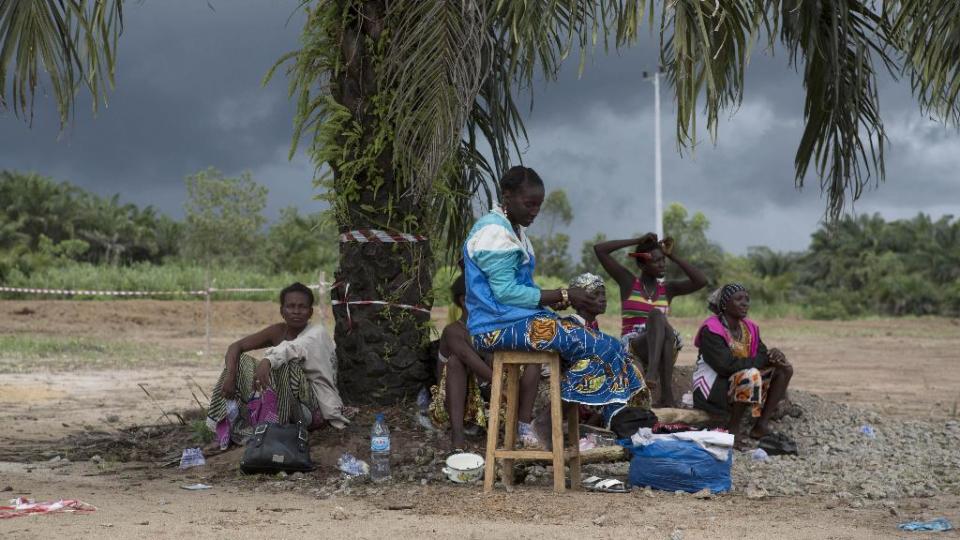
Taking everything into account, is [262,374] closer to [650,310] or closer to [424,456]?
[424,456]

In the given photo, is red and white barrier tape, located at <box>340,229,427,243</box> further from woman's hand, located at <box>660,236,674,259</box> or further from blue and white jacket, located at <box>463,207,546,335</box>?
woman's hand, located at <box>660,236,674,259</box>

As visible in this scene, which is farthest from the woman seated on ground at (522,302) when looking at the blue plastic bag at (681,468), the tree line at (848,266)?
the tree line at (848,266)

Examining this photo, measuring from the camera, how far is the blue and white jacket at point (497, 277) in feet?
17.4

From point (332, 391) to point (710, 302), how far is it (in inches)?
110

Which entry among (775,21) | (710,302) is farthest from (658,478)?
(775,21)

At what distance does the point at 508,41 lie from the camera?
27.1 feet

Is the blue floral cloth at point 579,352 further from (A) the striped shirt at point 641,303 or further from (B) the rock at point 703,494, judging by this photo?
(A) the striped shirt at point 641,303

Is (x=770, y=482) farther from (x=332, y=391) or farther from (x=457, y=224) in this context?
(x=457, y=224)

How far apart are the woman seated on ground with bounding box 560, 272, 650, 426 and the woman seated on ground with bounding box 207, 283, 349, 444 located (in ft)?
5.71

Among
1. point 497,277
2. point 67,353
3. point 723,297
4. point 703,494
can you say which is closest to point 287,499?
point 497,277

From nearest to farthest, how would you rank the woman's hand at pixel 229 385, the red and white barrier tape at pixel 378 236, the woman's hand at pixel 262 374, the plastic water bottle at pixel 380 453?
the plastic water bottle at pixel 380 453 → the woman's hand at pixel 262 374 → the woman's hand at pixel 229 385 → the red and white barrier tape at pixel 378 236

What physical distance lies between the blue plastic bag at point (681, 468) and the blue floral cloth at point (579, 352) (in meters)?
0.34

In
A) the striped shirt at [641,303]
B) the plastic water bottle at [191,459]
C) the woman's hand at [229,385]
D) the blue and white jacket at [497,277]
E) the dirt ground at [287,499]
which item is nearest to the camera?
the dirt ground at [287,499]

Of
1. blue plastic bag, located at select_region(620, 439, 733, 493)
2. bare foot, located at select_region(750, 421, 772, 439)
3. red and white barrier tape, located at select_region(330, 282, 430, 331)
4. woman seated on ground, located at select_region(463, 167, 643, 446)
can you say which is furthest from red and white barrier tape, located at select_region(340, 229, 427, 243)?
bare foot, located at select_region(750, 421, 772, 439)
